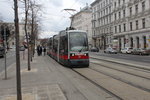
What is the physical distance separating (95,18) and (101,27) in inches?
317

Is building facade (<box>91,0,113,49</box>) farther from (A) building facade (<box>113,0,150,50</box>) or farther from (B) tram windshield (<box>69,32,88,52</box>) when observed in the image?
(B) tram windshield (<box>69,32,88,52</box>)

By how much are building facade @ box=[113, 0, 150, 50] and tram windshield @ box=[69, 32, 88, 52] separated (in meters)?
27.5

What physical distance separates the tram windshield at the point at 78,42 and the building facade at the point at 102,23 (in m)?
50.7

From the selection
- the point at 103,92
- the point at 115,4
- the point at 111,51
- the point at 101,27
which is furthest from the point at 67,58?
the point at 101,27

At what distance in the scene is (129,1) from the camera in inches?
1964

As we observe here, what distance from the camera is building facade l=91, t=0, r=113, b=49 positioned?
6525 cm

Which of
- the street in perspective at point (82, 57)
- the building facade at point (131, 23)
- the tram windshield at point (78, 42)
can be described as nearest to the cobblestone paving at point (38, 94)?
the street in perspective at point (82, 57)

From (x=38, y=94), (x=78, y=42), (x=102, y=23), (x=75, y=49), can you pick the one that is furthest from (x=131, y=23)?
(x=38, y=94)

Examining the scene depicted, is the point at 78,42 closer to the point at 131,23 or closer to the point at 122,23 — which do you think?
the point at 131,23

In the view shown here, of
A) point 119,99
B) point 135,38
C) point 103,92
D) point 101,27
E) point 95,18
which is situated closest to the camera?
point 119,99

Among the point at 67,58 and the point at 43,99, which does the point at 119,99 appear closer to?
the point at 43,99

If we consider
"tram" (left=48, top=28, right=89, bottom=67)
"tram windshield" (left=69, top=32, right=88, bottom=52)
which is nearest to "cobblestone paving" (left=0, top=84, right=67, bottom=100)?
"tram" (left=48, top=28, right=89, bottom=67)

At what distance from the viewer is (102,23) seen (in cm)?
7206

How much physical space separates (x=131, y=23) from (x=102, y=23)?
2329 centimetres
